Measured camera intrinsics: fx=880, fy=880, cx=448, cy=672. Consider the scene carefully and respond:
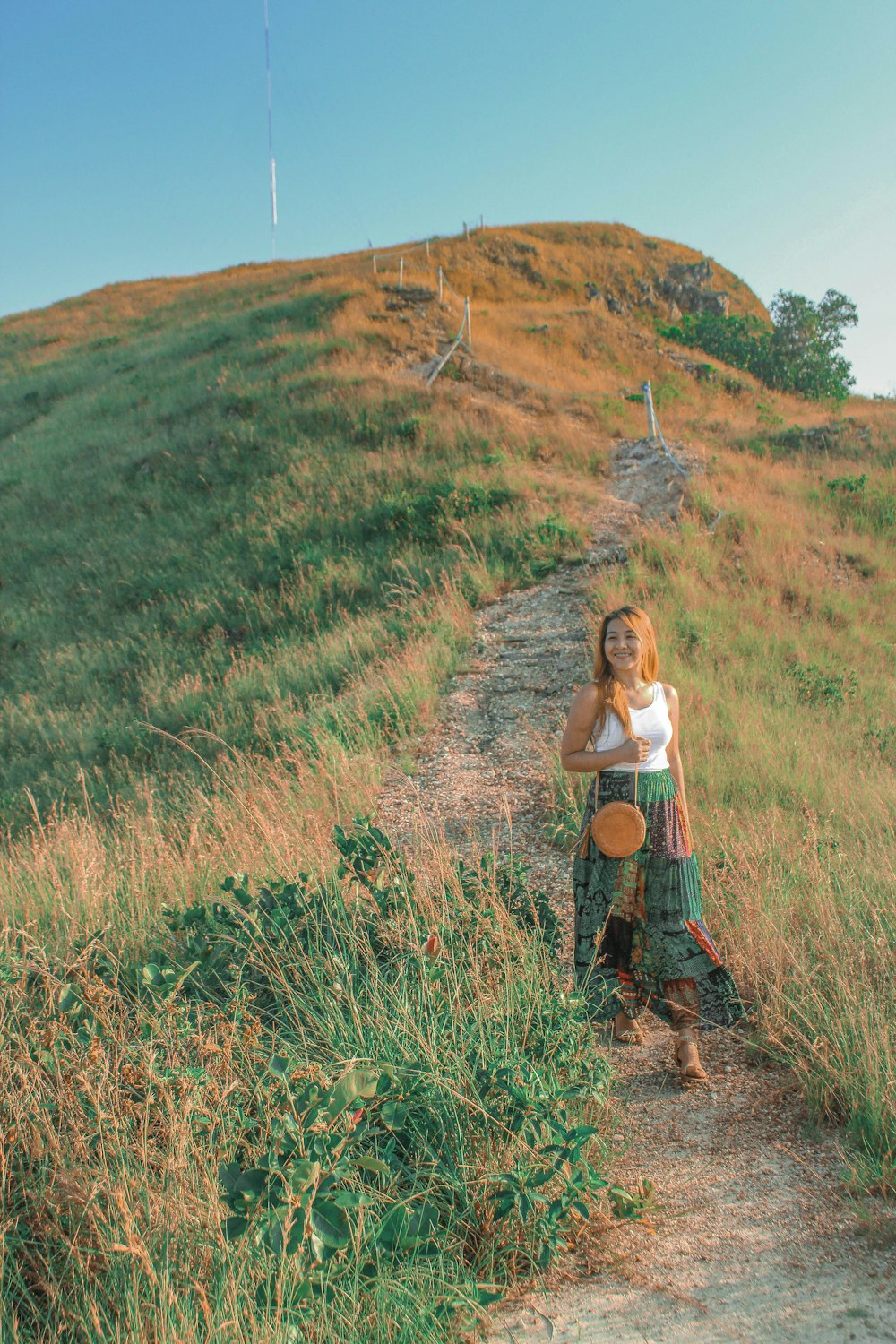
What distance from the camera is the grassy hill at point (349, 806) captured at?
2.35 m

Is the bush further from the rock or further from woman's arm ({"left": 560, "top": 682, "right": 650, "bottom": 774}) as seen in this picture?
woman's arm ({"left": 560, "top": 682, "right": 650, "bottom": 774})

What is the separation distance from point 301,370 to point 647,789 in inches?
656

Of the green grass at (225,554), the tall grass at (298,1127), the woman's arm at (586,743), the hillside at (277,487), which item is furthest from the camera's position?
the hillside at (277,487)

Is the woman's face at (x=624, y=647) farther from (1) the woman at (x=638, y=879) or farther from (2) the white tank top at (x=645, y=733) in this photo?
(2) the white tank top at (x=645, y=733)

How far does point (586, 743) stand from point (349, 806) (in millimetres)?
2543

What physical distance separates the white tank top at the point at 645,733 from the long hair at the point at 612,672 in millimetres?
27

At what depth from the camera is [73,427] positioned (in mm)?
21656

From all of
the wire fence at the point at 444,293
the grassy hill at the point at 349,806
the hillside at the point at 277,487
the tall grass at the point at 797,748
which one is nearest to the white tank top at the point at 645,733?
the grassy hill at the point at 349,806

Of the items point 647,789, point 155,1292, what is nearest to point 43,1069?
point 155,1292

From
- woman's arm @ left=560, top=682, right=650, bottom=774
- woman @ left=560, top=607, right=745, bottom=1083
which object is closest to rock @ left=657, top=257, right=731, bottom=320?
woman @ left=560, top=607, right=745, bottom=1083

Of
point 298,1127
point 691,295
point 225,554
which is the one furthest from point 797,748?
point 691,295

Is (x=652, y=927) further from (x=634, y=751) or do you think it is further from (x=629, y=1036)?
(x=634, y=751)

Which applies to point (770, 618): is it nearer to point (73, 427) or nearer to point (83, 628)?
point (83, 628)

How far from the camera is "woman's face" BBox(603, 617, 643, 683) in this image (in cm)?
378
